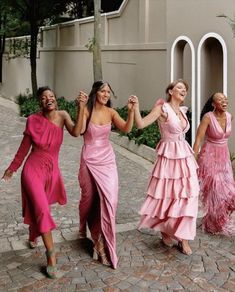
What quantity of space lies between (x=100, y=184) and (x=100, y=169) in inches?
5.7

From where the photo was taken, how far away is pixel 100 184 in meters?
4.61

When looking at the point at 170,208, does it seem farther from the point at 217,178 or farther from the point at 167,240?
the point at 217,178

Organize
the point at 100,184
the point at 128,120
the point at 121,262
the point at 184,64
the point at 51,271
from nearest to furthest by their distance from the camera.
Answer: the point at 51,271, the point at 128,120, the point at 100,184, the point at 121,262, the point at 184,64

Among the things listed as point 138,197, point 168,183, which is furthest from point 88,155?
point 138,197

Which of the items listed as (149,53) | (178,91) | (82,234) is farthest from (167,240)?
(149,53)

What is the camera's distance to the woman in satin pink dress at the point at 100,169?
15.1ft

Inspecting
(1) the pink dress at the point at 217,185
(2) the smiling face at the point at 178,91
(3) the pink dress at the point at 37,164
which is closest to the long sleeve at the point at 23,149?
(3) the pink dress at the point at 37,164

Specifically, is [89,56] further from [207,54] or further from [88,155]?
[88,155]

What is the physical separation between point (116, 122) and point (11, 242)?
5.94 feet

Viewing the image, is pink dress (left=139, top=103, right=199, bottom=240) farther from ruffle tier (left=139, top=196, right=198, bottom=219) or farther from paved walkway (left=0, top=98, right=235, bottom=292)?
paved walkway (left=0, top=98, right=235, bottom=292)

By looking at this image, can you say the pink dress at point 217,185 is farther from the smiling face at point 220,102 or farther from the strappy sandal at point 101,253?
the strappy sandal at point 101,253

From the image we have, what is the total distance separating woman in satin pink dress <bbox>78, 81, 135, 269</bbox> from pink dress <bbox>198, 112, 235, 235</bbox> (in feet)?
4.16

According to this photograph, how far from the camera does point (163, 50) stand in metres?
12.5

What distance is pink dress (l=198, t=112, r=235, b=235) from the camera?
5406 millimetres
